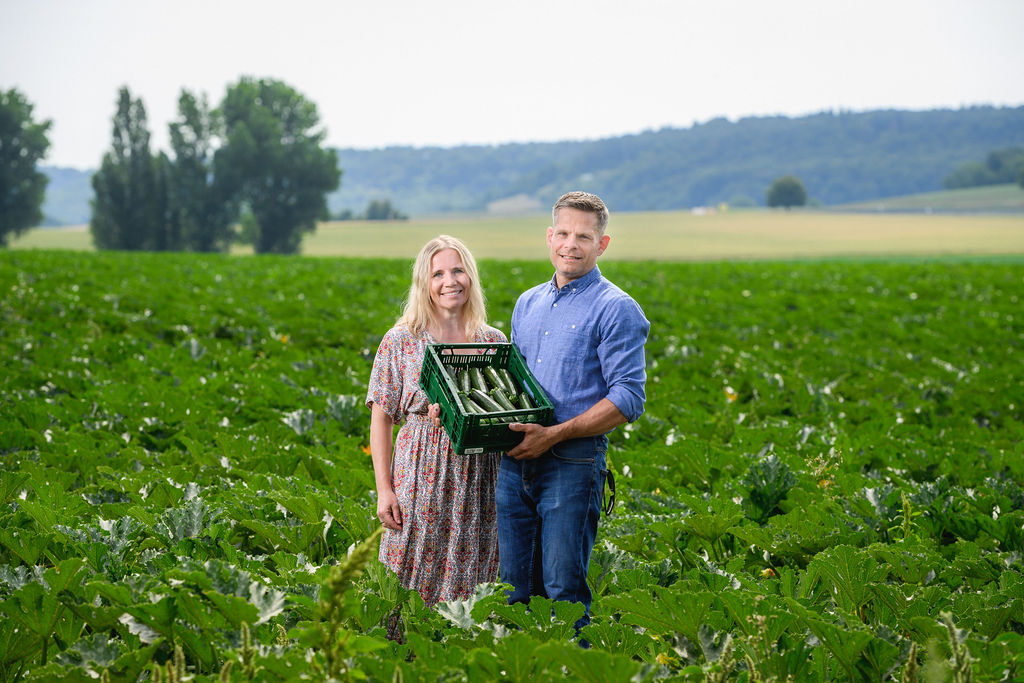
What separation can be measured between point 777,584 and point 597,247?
1768 millimetres

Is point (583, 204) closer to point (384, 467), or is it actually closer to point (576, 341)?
point (576, 341)

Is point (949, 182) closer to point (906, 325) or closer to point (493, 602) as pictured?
point (906, 325)

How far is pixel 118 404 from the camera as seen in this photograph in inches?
247

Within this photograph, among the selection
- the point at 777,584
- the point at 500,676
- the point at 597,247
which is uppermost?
the point at 597,247

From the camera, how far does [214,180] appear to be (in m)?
66.7

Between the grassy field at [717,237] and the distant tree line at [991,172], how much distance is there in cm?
5215

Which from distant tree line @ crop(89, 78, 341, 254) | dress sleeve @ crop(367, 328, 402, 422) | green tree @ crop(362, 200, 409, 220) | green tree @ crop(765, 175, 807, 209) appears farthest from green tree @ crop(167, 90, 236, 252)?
green tree @ crop(765, 175, 807, 209)

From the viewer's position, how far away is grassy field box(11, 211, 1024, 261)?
177 feet

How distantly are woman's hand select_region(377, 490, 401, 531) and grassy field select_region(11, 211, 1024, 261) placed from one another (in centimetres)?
4165

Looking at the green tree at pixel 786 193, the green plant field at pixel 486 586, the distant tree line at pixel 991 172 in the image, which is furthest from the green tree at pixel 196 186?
the distant tree line at pixel 991 172

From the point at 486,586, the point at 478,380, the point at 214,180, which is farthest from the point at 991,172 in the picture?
the point at 486,586

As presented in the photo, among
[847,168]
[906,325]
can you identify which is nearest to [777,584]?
[906,325]

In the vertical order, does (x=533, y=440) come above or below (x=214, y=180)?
below

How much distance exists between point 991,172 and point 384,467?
143350mm
